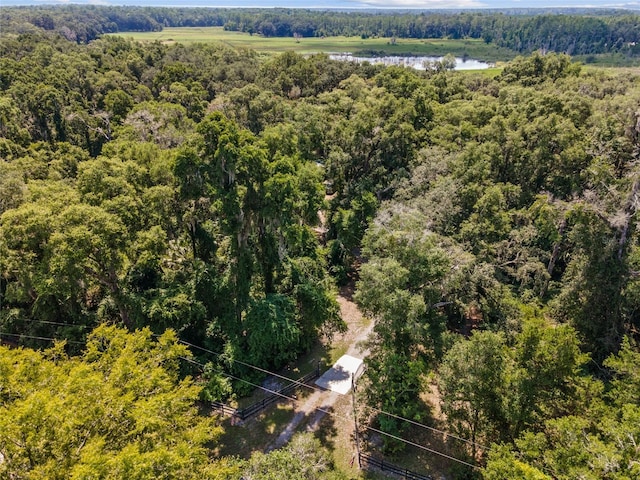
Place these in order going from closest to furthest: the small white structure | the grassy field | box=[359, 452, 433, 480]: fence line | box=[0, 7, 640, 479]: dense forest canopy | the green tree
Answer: the green tree < box=[0, 7, 640, 479]: dense forest canopy < box=[359, 452, 433, 480]: fence line < the small white structure < the grassy field

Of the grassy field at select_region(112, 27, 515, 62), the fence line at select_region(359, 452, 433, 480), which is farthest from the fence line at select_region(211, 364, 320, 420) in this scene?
the grassy field at select_region(112, 27, 515, 62)

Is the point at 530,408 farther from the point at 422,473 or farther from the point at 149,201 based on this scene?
the point at 149,201

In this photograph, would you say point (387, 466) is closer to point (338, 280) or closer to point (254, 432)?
point (254, 432)

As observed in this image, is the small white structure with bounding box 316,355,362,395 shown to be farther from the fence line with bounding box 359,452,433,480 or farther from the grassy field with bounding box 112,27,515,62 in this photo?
the grassy field with bounding box 112,27,515,62

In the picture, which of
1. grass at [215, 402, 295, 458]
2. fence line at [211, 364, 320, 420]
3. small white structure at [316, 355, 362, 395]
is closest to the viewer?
grass at [215, 402, 295, 458]

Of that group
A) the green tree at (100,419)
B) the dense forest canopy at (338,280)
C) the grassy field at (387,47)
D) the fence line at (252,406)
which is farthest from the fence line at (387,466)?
the grassy field at (387,47)

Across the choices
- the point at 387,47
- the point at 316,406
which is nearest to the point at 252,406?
the point at 316,406

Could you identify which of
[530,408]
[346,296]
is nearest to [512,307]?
[530,408]
